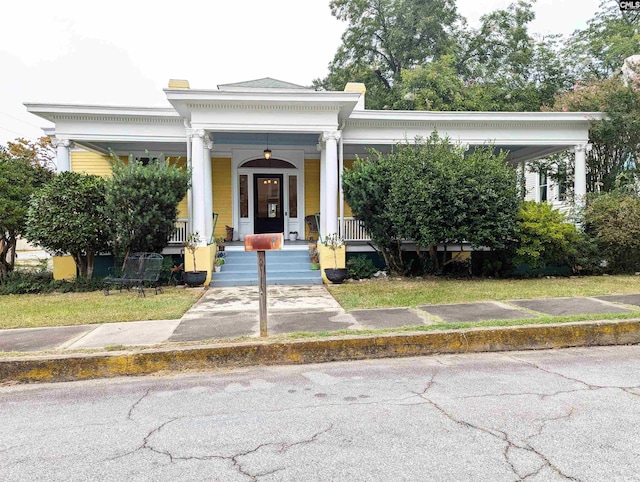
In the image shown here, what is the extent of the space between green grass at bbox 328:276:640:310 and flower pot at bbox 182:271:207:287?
9.48 feet

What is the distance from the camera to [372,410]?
316 centimetres

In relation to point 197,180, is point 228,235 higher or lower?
lower

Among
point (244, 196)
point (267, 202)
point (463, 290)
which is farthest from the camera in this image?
point (267, 202)

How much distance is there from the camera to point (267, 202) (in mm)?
13875

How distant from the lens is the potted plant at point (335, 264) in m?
9.59

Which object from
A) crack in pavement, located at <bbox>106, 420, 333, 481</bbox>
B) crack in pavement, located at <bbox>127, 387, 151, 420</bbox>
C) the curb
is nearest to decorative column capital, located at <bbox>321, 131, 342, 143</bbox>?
the curb

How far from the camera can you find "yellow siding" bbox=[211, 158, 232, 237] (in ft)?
44.1

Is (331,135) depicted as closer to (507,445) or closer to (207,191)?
(207,191)

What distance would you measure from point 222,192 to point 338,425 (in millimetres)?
11490

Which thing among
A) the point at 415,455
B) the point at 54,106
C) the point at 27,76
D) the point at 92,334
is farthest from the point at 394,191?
the point at 27,76

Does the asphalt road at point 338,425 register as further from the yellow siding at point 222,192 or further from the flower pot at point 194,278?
the yellow siding at point 222,192

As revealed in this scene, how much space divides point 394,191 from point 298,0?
19952mm

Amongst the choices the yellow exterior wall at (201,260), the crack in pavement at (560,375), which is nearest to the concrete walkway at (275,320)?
the crack in pavement at (560,375)

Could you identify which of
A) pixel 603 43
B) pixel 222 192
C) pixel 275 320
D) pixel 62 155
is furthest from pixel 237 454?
pixel 603 43
